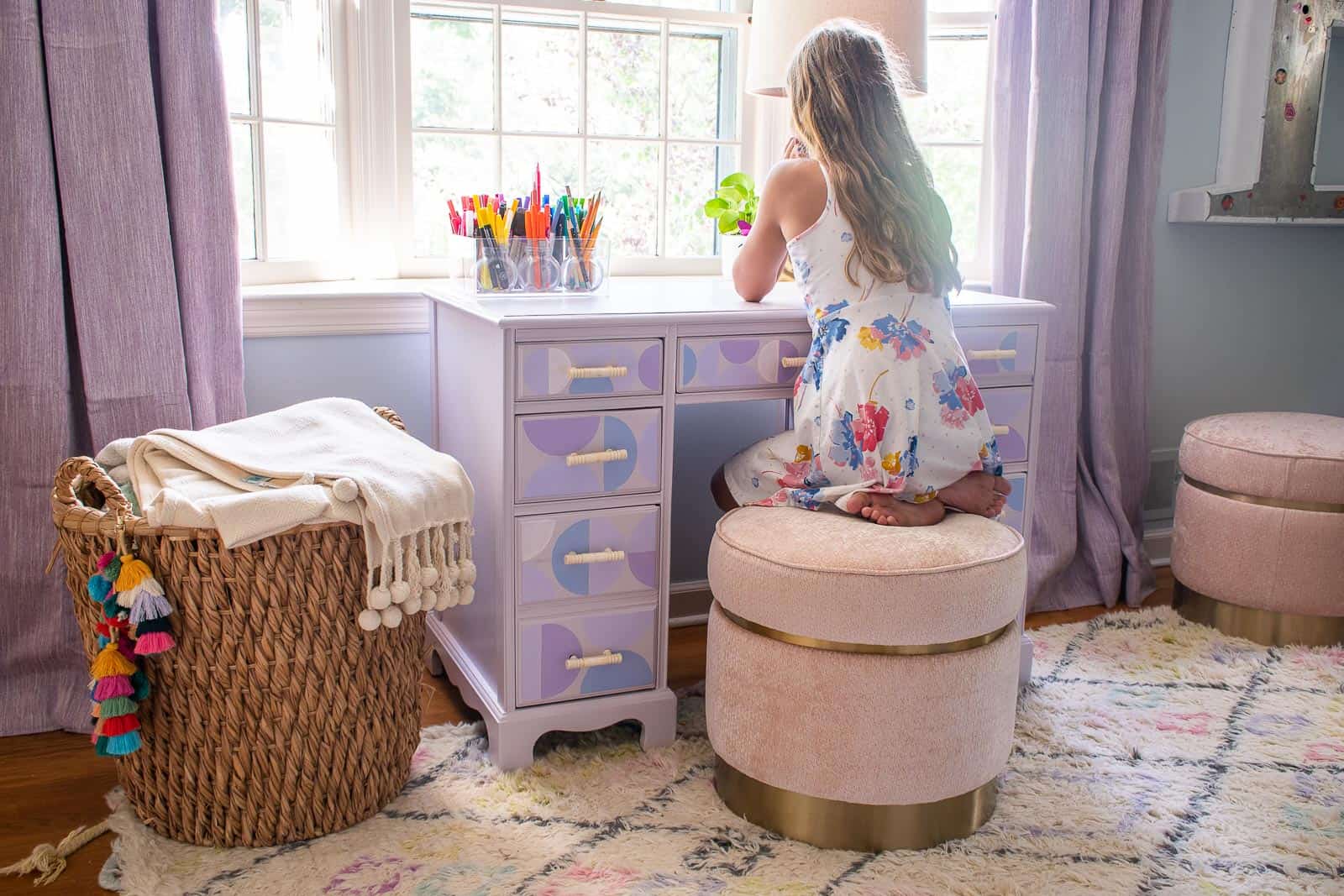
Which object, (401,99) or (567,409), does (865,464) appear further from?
(401,99)

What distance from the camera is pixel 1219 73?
2.90 meters

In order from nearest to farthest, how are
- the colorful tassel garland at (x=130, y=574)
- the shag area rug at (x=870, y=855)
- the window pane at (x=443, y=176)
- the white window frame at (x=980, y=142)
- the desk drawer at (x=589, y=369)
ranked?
the colorful tassel garland at (x=130, y=574), the shag area rug at (x=870, y=855), the desk drawer at (x=589, y=369), the window pane at (x=443, y=176), the white window frame at (x=980, y=142)

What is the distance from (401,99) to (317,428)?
85 centimetres

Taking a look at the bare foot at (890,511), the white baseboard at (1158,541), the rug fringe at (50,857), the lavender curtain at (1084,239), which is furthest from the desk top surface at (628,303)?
the white baseboard at (1158,541)

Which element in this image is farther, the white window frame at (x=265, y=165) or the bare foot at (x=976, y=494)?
the white window frame at (x=265, y=165)

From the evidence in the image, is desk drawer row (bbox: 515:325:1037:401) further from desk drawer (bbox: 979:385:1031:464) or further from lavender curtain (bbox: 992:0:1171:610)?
lavender curtain (bbox: 992:0:1171:610)

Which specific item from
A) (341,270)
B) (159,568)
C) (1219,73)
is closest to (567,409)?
(159,568)

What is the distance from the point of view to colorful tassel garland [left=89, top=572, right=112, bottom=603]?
1566 mm

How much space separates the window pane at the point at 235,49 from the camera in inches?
88.7

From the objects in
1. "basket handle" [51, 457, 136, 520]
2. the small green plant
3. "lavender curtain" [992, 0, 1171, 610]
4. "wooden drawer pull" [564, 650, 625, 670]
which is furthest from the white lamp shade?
"basket handle" [51, 457, 136, 520]

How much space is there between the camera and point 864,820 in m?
1.74

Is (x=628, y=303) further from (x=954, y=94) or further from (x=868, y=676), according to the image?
(x=954, y=94)

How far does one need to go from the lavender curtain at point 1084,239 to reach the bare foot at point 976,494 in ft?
2.55

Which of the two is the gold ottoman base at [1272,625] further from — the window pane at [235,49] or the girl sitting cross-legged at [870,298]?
the window pane at [235,49]
